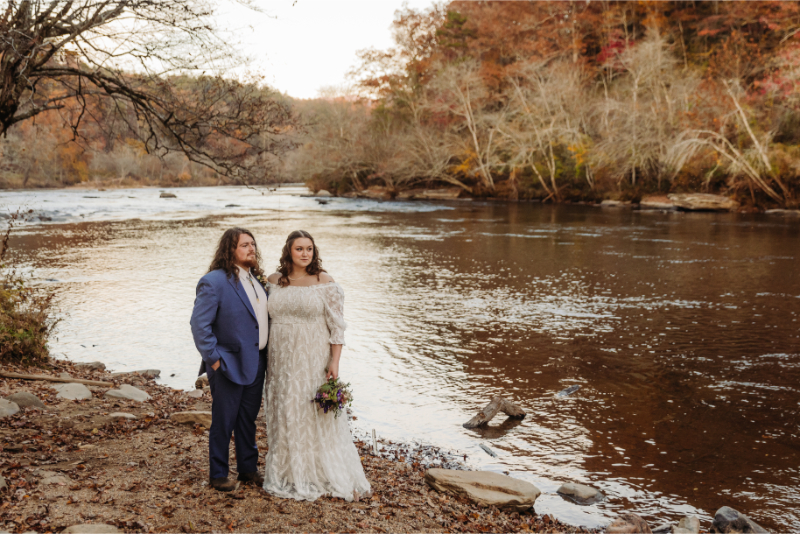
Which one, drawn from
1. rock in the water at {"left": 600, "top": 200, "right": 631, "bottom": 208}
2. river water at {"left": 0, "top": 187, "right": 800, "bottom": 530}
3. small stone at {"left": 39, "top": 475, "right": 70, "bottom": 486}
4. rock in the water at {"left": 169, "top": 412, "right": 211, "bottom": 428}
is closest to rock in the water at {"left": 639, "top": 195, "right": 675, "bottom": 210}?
rock in the water at {"left": 600, "top": 200, "right": 631, "bottom": 208}

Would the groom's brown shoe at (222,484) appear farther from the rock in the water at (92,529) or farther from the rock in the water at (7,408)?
the rock in the water at (7,408)

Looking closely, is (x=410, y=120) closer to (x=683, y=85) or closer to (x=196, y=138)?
(x=683, y=85)

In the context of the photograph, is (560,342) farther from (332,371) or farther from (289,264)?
(289,264)

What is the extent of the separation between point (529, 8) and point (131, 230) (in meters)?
41.0

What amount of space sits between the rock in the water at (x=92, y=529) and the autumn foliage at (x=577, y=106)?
113 feet

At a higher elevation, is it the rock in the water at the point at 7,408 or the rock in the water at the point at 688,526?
the rock in the water at the point at 7,408

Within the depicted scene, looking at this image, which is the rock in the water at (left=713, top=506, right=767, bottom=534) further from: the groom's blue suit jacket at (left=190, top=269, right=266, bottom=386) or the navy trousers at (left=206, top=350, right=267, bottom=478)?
the groom's blue suit jacket at (left=190, top=269, right=266, bottom=386)

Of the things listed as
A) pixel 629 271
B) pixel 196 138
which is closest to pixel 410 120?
pixel 629 271

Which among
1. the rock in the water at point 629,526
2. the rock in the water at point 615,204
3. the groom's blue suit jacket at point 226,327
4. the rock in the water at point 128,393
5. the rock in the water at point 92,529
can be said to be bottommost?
the rock in the water at point 629,526

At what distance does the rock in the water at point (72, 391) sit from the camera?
7.17 m

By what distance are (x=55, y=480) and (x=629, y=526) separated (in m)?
4.35

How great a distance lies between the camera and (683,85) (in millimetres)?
39156

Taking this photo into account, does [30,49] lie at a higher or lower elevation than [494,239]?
higher

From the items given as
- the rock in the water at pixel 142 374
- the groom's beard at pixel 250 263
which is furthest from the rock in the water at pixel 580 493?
the rock in the water at pixel 142 374
